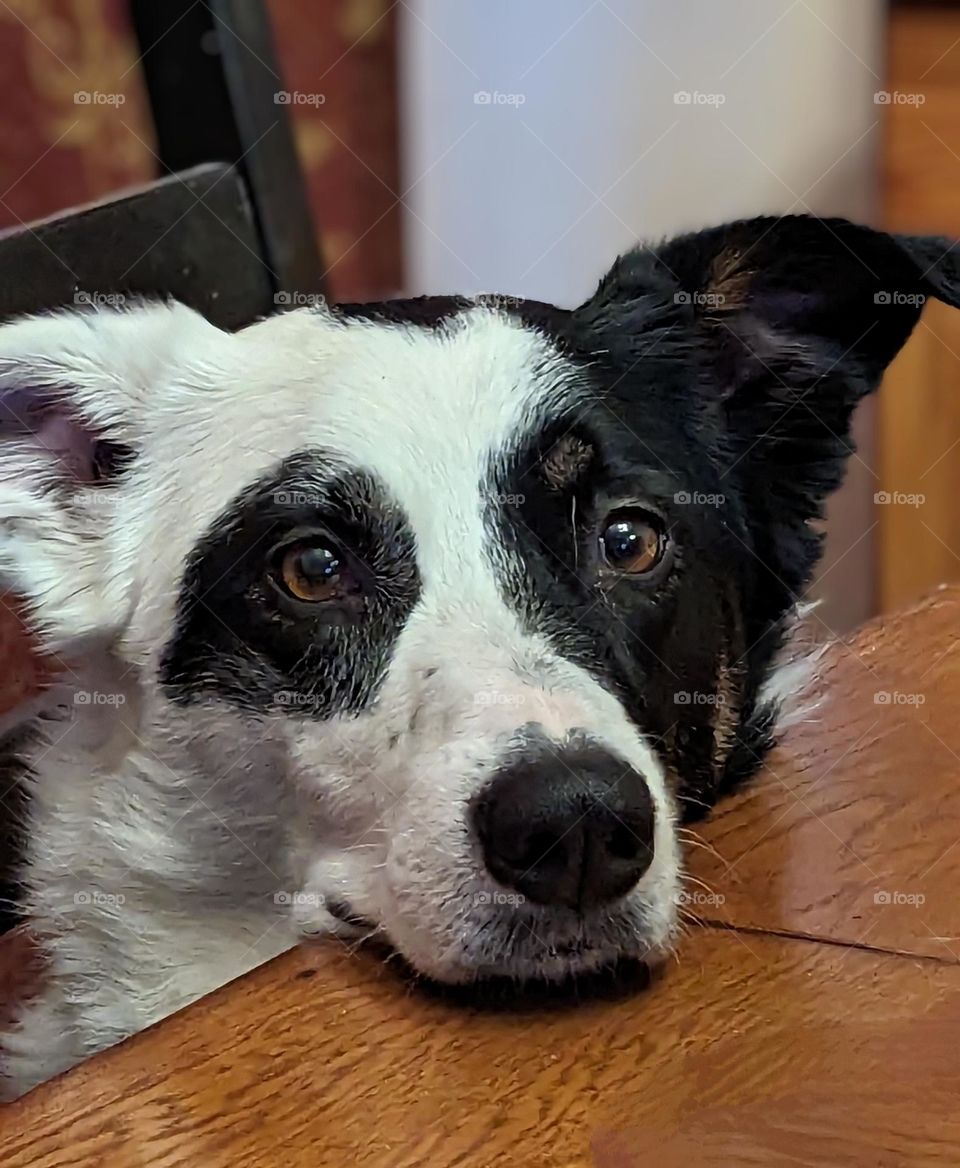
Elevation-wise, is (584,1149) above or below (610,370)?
below

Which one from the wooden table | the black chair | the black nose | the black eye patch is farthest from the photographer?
the black chair

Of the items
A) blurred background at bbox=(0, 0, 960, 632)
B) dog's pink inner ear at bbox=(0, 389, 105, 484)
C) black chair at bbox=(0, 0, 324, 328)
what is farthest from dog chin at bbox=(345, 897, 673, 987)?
blurred background at bbox=(0, 0, 960, 632)

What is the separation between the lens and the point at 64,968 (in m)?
1.03

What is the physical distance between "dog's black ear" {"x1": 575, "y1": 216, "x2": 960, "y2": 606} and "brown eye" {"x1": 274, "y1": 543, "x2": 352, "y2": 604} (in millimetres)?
301

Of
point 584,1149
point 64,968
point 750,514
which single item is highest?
point 750,514

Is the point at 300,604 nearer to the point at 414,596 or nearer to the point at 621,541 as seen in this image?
the point at 414,596

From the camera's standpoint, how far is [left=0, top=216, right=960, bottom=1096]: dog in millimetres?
761

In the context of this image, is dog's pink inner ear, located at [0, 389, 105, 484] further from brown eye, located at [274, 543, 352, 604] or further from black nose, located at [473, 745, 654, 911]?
black nose, located at [473, 745, 654, 911]

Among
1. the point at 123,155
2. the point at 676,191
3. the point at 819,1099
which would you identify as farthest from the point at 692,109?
the point at 819,1099

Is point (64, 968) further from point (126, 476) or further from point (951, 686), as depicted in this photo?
point (951, 686)

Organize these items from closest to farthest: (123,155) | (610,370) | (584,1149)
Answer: (584,1149)
(610,370)
(123,155)

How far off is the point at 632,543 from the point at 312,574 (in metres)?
0.23

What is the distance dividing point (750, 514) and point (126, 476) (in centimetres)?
52

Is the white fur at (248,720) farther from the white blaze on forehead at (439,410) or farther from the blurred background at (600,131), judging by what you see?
the blurred background at (600,131)
